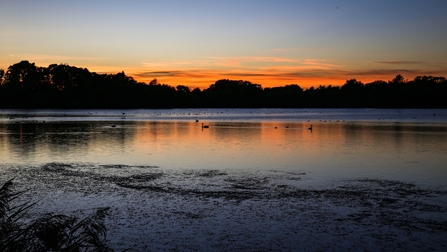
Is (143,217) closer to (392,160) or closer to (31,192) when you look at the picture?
(31,192)

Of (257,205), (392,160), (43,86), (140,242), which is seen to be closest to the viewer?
(140,242)

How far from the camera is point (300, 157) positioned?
2622 centimetres

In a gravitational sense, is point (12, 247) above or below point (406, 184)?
above

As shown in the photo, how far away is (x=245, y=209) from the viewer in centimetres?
1294

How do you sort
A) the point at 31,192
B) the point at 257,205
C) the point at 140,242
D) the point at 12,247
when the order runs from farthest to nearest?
1. the point at 31,192
2. the point at 257,205
3. the point at 140,242
4. the point at 12,247

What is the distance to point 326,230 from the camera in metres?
10.9

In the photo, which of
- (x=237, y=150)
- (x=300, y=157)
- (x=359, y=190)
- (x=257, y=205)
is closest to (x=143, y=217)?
(x=257, y=205)

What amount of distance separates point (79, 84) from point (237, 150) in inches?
6921

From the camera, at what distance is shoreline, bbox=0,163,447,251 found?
1016 cm

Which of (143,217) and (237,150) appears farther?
(237,150)

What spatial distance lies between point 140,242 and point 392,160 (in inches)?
720

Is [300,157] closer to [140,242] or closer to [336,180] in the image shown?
[336,180]

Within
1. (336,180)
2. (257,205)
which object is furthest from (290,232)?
(336,180)

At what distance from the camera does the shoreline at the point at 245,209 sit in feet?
33.3
